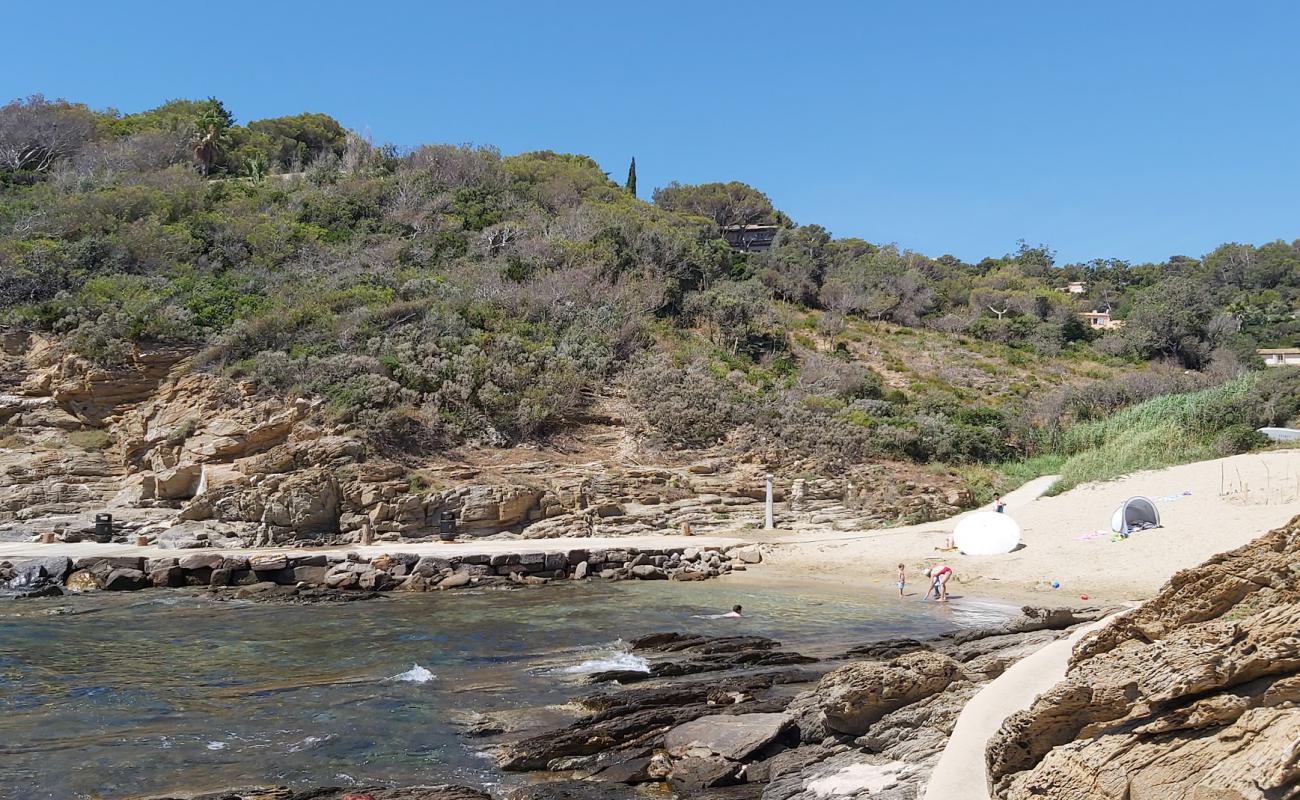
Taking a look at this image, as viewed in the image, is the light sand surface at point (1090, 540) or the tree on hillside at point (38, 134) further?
the tree on hillside at point (38, 134)

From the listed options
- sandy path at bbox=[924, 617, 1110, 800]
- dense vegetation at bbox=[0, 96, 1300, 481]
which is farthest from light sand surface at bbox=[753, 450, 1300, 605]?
sandy path at bbox=[924, 617, 1110, 800]

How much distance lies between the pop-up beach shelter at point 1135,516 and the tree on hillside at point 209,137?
44.6 meters

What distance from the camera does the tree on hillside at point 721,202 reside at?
213 ft

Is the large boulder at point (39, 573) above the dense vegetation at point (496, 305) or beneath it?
beneath

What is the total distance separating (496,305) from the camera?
110 feet

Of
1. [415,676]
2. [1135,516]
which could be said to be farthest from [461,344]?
[1135,516]

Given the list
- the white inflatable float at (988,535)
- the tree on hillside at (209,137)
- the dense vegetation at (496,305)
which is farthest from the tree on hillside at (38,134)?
the white inflatable float at (988,535)

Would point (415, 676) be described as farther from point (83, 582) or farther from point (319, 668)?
point (83, 582)

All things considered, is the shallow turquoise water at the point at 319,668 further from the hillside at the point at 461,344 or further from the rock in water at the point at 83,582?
the hillside at the point at 461,344

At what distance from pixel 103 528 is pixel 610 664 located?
55.3 feet

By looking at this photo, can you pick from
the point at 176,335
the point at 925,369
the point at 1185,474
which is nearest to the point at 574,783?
the point at 1185,474

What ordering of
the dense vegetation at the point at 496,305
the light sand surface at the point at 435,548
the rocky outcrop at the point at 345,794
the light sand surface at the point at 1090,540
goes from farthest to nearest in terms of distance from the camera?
1. the dense vegetation at the point at 496,305
2. the light sand surface at the point at 435,548
3. the light sand surface at the point at 1090,540
4. the rocky outcrop at the point at 345,794

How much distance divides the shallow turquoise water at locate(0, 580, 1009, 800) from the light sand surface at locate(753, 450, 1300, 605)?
7.18ft

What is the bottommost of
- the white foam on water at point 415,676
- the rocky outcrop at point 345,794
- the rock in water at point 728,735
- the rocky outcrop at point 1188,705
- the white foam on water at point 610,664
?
the white foam on water at point 610,664
